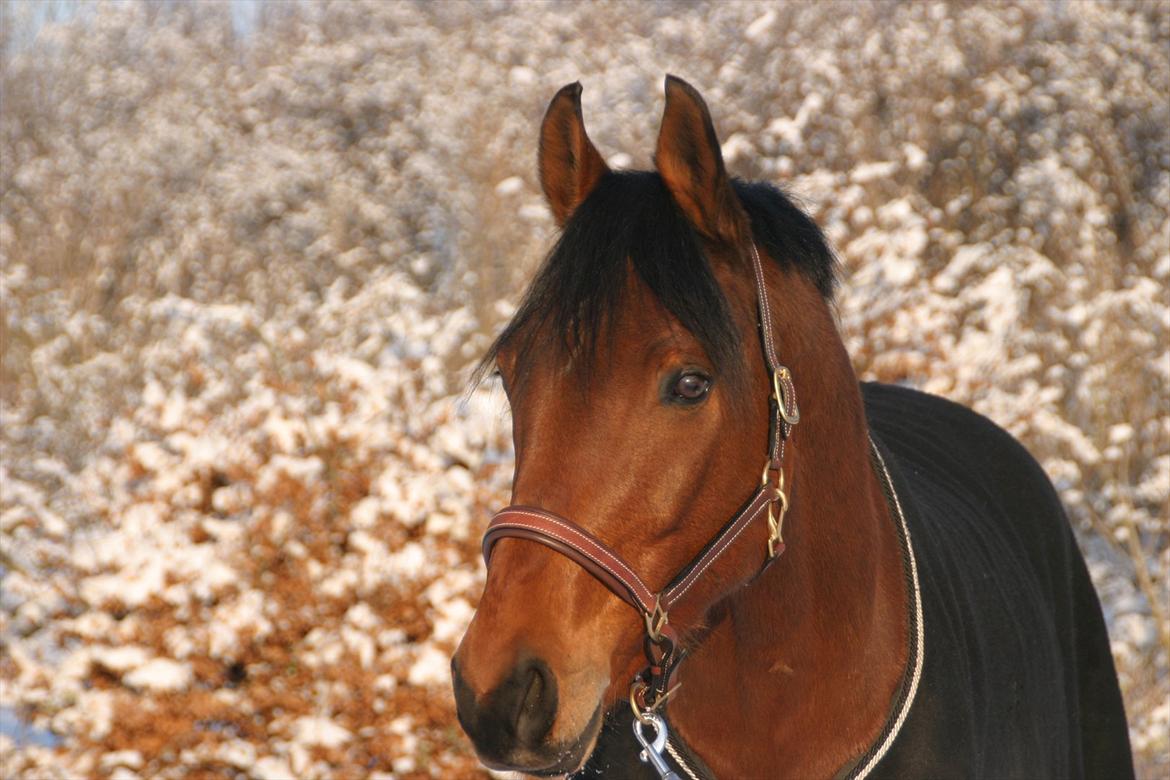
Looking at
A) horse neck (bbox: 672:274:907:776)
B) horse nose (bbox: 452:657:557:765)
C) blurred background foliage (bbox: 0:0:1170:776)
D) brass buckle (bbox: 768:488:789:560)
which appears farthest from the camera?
blurred background foliage (bbox: 0:0:1170:776)

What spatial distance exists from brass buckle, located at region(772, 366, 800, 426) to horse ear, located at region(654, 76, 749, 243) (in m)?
0.22

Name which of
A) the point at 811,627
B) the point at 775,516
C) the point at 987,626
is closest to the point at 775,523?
the point at 775,516

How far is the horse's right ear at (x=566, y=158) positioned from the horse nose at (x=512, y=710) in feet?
2.68

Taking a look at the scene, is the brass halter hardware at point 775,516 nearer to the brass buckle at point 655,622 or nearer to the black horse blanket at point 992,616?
the brass buckle at point 655,622

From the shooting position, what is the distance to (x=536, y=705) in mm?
1375

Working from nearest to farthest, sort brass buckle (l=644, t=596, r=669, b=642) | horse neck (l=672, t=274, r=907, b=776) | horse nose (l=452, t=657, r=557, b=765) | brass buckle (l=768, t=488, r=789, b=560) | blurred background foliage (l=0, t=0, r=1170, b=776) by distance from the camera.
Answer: horse nose (l=452, t=657, r=557, b=765), brass buckle (l=644, t=596, r=669, b=642), brass buckle (l=768, t=488, r=789, b=560), horse neck (l=672, t=274, r=907, b=776), blurred background foliage (l=0, t=0, r=1170, b=776)

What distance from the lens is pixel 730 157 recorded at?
684 centimetres

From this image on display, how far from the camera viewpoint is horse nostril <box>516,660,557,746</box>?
4.49 feet

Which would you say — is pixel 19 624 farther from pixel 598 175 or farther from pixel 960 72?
pixel 960 72

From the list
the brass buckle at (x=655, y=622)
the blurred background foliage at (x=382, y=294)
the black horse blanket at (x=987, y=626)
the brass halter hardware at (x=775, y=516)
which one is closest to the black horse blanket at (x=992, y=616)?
the black horse blanket at (x=987, y=626)

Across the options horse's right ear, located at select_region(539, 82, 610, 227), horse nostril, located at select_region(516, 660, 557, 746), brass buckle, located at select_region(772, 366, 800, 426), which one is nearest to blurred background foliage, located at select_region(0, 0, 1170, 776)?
horse's right ear, located at select_region(539, 82, 610, 227)

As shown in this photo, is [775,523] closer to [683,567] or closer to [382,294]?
[683,567]

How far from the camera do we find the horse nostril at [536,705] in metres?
1.37

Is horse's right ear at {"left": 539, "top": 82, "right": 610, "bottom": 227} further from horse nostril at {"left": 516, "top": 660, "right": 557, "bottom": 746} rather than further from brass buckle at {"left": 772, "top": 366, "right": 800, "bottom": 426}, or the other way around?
horse nostril at {"left": 516, "top": 660, "right": 557, "bottom": 746}
